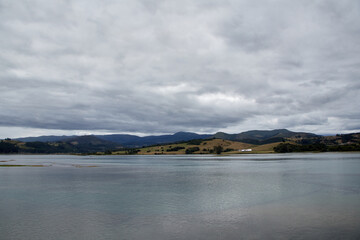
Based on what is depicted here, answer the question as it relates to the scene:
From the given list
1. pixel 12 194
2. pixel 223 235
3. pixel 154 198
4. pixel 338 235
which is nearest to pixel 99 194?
pixel 154 198

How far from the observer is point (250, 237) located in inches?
849

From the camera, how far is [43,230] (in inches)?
969

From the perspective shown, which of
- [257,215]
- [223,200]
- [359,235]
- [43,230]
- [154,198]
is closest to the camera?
[359,235]

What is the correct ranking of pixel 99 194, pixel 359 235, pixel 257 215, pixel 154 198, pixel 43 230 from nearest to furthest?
1. pixel 359 235
2. pixel 43 230
3. pixel 257 215
4. pixel 154 198
5. pixel 99 194

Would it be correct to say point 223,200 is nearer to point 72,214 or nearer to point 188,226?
point 188,226

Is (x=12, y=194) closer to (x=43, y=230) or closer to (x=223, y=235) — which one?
(x=43, y=230)

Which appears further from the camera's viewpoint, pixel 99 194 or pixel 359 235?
pixel 99 194

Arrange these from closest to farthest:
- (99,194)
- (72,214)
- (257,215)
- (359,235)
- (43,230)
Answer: (359,235), (43,230), (257,215), (72,214), (99,194)

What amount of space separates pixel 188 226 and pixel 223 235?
3.84 metres

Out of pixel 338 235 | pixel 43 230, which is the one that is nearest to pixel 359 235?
pixel 338 235

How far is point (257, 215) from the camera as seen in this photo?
28.5 metres

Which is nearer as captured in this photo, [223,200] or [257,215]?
[257,215]

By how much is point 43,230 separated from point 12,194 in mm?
25234

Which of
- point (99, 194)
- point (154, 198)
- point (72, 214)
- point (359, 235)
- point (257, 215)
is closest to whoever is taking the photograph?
point (359, 235)
